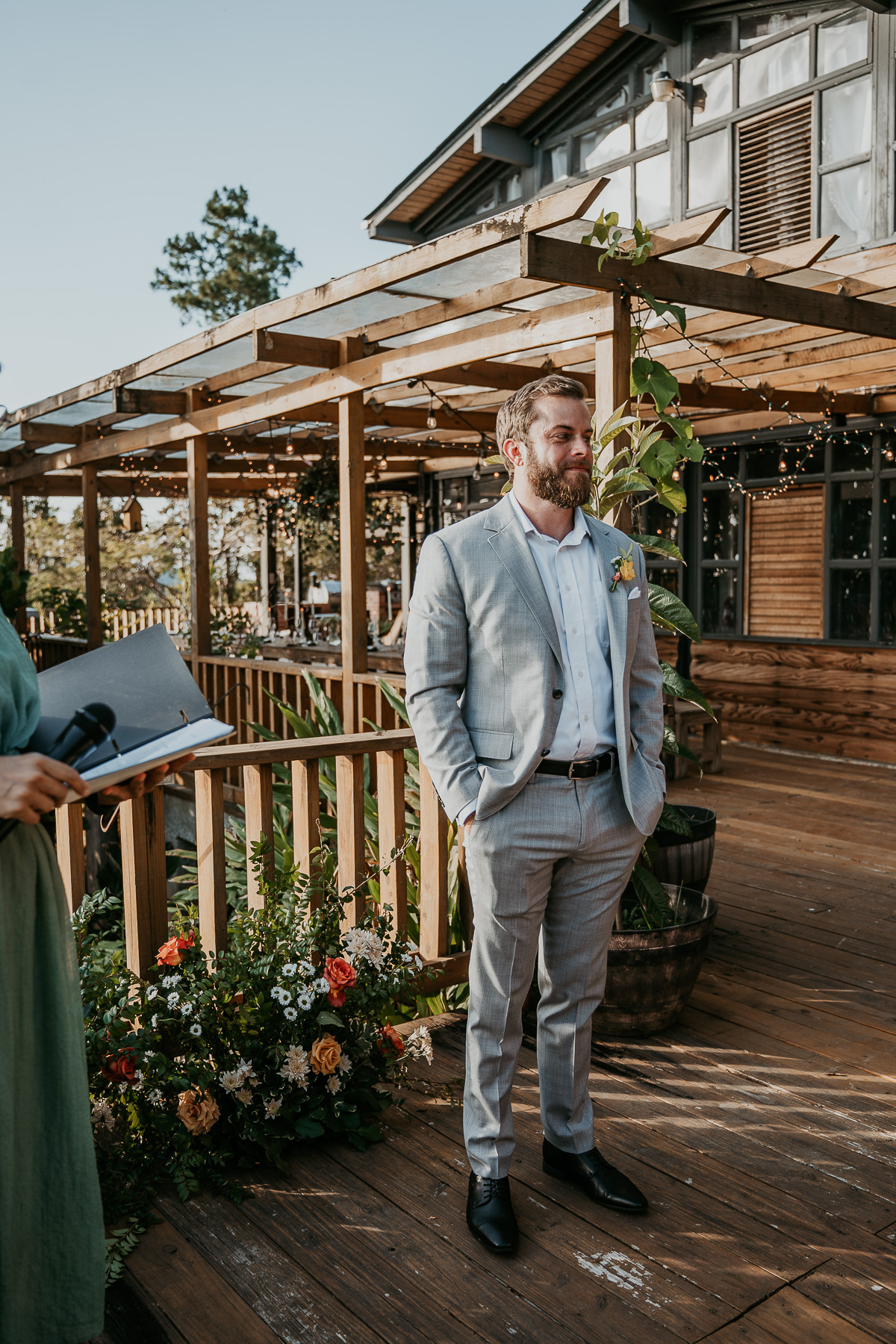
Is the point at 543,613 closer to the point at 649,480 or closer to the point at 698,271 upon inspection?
the point at 649,480

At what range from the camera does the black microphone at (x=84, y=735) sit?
4.46ft

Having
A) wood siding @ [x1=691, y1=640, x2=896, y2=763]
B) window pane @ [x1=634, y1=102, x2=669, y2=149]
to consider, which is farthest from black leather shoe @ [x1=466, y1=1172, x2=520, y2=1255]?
window pane @ [x1=634, y1=102, x2=669, y2=149]

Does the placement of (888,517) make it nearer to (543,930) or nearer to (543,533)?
(543,533)

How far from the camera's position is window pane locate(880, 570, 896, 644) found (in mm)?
7844

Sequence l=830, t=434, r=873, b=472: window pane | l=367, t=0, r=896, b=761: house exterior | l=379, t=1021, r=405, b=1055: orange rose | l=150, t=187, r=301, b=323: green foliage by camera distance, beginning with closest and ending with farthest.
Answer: l=379, t=1021, r=405, b=1055: orange rose
l=367, t=0, r=896, b=761: house exterior
l=830, t=434, r=873, b=472: window pane
l=150, t=187, r=301, b=323: green foliage

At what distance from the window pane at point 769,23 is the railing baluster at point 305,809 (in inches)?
293

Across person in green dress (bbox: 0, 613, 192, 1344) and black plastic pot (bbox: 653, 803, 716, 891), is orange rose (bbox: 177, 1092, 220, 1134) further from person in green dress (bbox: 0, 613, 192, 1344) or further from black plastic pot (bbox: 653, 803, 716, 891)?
black plastic pot (bbox: 653, 803, 716, 891)

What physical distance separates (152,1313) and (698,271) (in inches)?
161

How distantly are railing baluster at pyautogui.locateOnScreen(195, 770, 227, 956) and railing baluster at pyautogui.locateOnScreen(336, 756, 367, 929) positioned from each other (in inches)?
17.1

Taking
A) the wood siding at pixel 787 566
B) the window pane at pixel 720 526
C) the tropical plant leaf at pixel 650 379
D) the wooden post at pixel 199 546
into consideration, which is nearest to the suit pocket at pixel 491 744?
the tropical plant leaf at pixel 650 379

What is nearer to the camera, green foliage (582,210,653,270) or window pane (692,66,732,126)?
green foliage (582,210,653,270)

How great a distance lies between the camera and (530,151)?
9.70m

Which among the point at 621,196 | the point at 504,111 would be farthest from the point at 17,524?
the point at 621,196

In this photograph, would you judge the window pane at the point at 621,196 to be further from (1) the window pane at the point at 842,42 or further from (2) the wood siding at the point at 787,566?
(2) the wood siding at the point at 787,566
